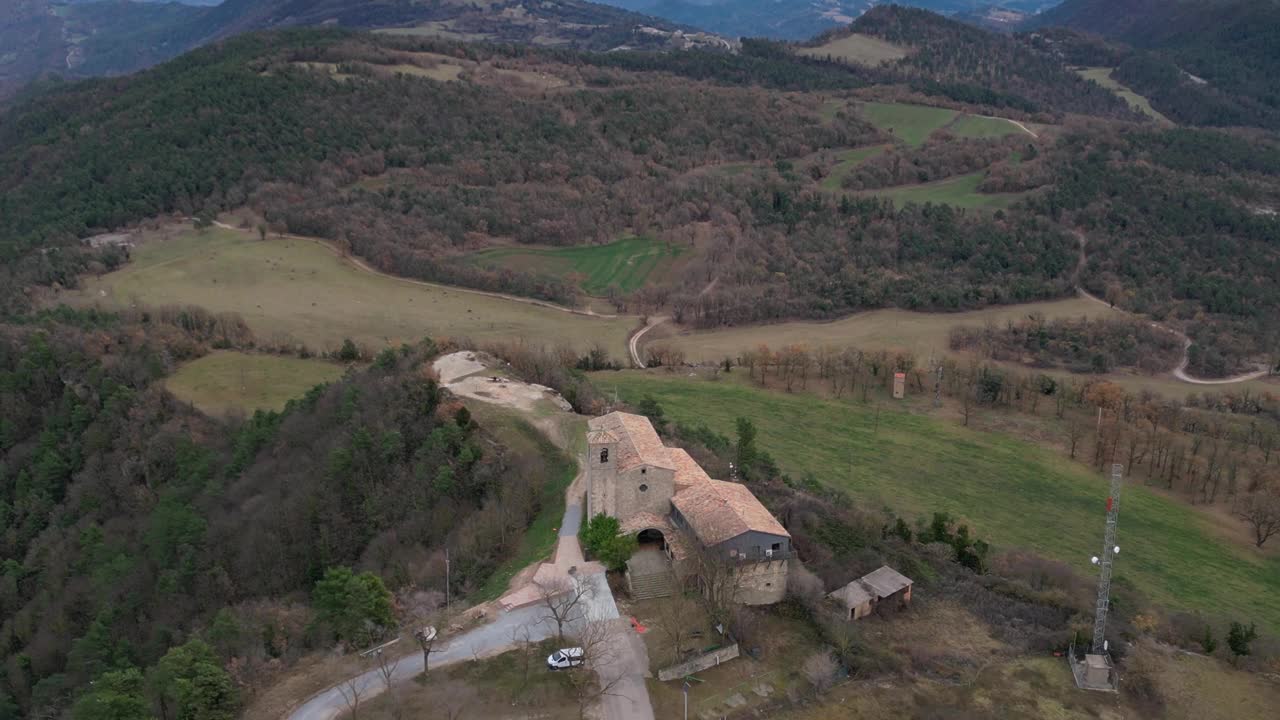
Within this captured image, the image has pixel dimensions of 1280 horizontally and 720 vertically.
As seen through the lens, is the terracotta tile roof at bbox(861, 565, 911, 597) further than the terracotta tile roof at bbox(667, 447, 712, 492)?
No

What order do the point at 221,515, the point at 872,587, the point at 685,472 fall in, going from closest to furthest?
the point at 872,587 → the point at 685,472 → the point at 221,515

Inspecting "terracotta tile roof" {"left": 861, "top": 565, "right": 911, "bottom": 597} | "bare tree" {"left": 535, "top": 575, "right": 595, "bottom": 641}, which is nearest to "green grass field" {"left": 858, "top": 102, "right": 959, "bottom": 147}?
"terracotta tile roof" {"left": 861, "top": 565, "right": 911, "bottom": 597}

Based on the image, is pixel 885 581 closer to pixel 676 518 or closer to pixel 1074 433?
pixel 676 518

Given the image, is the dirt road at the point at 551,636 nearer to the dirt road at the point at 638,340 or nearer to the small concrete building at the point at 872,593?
the small concrete building at the point at 872,593

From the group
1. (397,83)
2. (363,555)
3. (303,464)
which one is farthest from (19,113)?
(363,555)

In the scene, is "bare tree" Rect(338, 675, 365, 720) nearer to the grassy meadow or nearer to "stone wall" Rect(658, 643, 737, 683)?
"stone wall" Rect(658, 643, 737, 683)

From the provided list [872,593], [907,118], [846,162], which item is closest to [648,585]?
[872,593]
